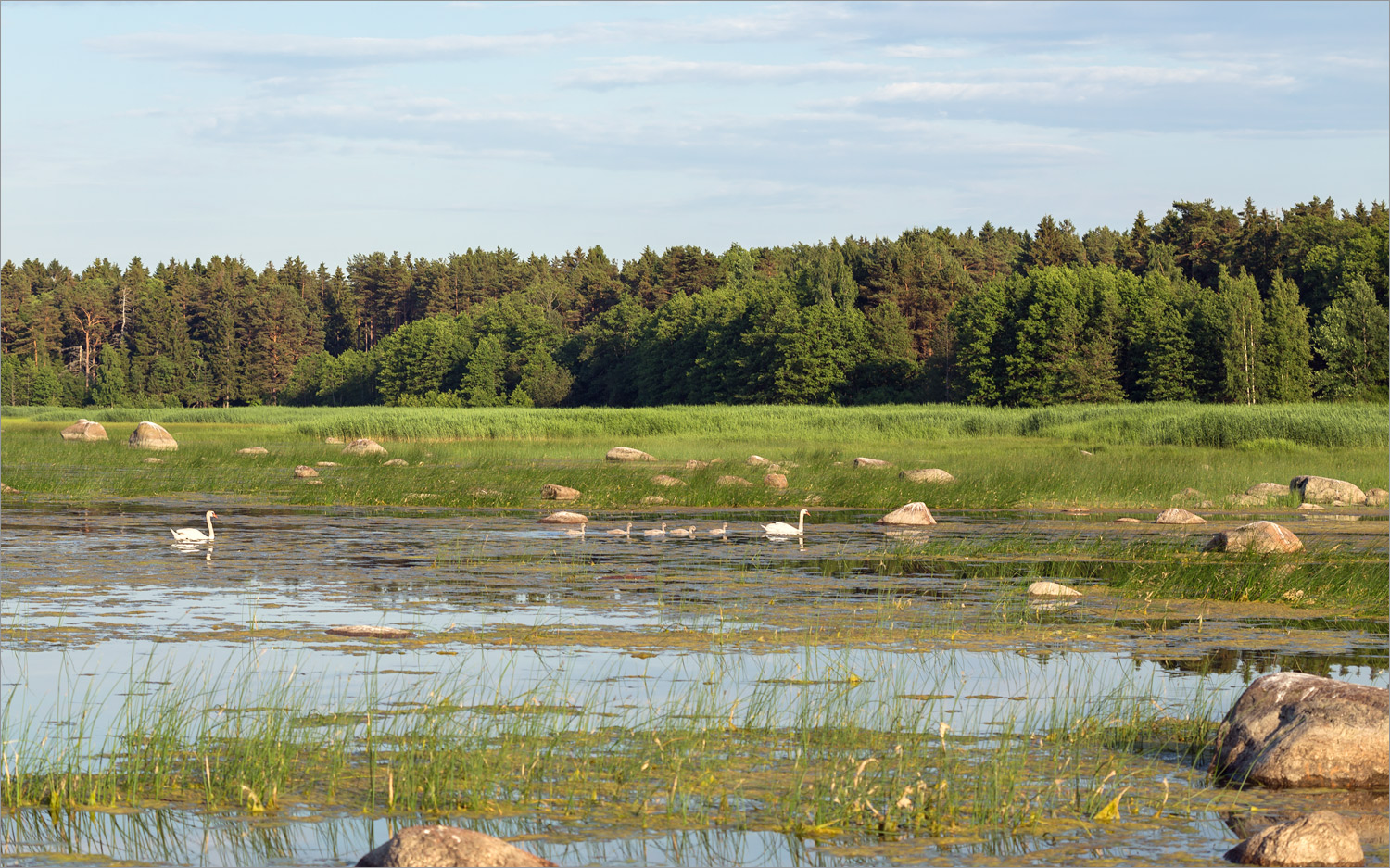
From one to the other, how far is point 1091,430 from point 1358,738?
4593 centimetres

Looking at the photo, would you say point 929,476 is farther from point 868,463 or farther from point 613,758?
point 613,758

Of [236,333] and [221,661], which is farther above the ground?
[236,333]

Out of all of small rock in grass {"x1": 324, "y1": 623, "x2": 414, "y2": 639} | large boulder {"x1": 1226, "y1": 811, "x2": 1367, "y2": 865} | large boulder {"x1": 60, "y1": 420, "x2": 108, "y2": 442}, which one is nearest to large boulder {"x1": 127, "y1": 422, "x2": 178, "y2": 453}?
large boulder {"x1": 60, "y1": 420, "x2": 108, "y2": 442}

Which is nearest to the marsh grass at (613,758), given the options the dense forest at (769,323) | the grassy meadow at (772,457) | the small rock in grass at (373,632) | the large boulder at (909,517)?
the small rock in grass at (373,632)

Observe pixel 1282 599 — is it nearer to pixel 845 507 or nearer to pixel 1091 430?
pixel 845 507

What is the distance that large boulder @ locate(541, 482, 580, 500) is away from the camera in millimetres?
28219

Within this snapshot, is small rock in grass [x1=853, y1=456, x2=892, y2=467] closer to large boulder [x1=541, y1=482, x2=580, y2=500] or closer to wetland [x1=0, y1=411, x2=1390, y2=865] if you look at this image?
large boulder [x1=541, y1=482, x2=580, y2=500]

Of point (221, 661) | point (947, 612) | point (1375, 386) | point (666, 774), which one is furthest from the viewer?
point (1375, 386)

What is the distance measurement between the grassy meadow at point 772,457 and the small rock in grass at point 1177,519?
3785 millimetres

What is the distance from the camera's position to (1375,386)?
66500 mm

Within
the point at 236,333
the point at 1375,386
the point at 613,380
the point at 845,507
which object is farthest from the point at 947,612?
the point at 236,333

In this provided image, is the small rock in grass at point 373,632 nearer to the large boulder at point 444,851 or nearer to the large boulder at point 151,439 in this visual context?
the large boulder at point 444,851

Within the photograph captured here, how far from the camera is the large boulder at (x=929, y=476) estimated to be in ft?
105

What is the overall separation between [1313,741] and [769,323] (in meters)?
87.8
